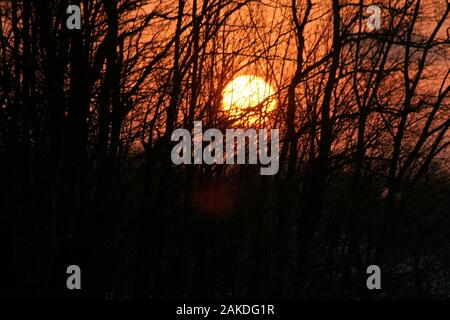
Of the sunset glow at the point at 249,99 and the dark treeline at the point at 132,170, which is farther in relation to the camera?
the sunset glow at the point at 249,99

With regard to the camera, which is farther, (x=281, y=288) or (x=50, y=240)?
(x=281, y=288)

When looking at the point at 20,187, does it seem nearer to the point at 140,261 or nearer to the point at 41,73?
A: the point at 41,73

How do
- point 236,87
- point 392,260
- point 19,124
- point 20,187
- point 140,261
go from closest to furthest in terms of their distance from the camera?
point 19,124 → point 20,187 → point 140,261 → point 236,87 → point 392,260

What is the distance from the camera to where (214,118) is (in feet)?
31.9

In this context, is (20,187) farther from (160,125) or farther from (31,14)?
(160,125)

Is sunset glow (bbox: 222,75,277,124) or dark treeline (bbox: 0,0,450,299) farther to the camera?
sunset glow (bbox: 222,75,277,124)

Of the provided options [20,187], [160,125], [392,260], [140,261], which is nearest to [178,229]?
[140,261]

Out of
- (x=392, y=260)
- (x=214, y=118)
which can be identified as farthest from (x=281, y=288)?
(x=392, y=260)

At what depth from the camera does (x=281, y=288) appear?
10023 millimetres

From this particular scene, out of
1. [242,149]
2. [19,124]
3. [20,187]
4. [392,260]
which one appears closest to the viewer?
[19,124]
